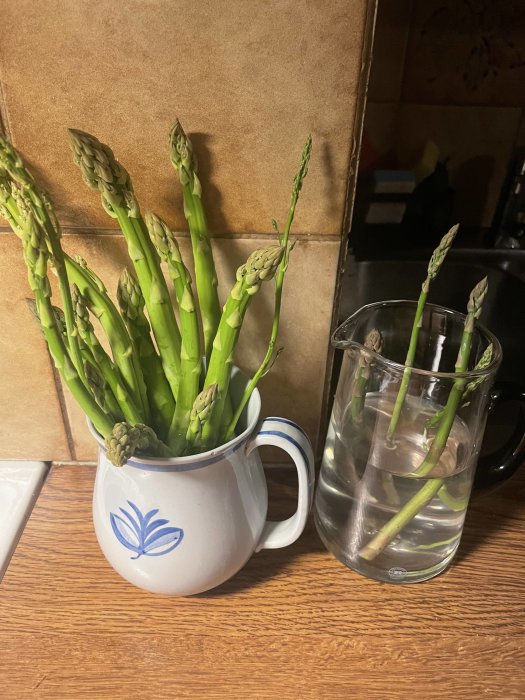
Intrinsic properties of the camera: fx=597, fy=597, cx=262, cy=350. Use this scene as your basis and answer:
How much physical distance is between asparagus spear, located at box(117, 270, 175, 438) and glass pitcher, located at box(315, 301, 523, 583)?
0.44ft

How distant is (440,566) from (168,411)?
250mm

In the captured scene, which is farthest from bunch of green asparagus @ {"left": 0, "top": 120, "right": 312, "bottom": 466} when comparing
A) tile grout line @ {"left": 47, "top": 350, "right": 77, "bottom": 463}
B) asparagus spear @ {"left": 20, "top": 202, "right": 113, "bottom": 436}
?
tile grout line @ {"left": 47, "top": 350, "right": 77, "bottom": 463}

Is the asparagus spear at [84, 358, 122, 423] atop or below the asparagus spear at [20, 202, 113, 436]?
below

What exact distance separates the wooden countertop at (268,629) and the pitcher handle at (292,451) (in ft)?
0.13

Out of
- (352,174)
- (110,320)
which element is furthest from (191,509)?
(352,174)

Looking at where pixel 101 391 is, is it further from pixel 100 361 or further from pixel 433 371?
pixel 433 371

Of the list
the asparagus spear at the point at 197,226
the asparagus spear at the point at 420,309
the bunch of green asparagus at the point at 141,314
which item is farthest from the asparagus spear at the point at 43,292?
the asparagus spear at the point at 420,309

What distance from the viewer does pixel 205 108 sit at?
1.34 feet

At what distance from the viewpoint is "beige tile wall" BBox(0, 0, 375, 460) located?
378mm

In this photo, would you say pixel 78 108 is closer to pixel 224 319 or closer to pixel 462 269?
pixel 224 319

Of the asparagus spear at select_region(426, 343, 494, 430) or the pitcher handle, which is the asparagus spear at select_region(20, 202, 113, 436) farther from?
the asparagus spear at select_region(426, 343, 494, 430)

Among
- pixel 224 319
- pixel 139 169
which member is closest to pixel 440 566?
pixel 224 319

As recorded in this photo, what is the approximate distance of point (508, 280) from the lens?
0.62 m

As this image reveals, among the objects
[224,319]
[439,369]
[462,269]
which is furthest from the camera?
[462,269]
